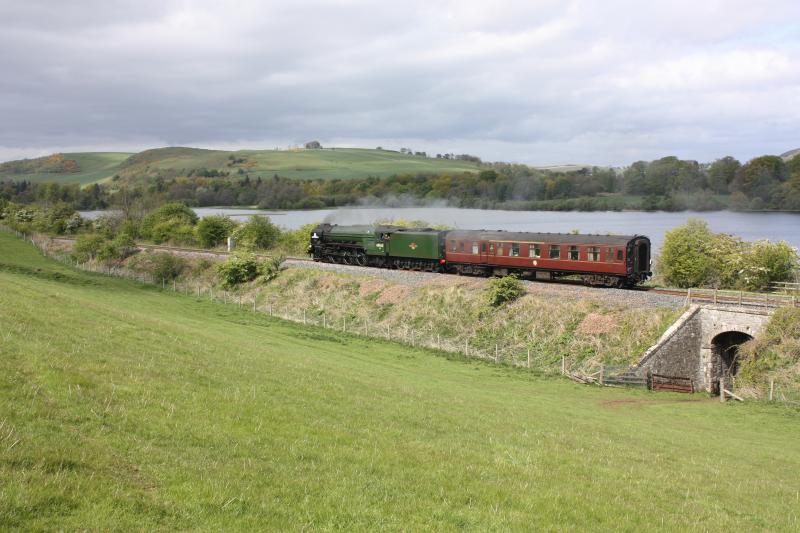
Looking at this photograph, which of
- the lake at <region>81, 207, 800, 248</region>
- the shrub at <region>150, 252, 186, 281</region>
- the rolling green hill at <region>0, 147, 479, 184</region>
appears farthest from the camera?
the rolling green hill at <region>0, 147, 479, 184</region>

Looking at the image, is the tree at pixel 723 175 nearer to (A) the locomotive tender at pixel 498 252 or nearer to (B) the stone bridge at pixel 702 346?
(A) the locomotive tender at pixel 498 252

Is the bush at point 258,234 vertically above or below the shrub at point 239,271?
above

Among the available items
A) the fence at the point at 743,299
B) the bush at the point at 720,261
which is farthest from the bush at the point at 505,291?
the bush at the point at 720,261

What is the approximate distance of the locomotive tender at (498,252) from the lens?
36781mm

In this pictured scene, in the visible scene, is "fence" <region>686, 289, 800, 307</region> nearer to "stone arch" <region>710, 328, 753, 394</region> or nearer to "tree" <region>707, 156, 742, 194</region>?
"stone arch" <region>710, 328, 753, 394</region>

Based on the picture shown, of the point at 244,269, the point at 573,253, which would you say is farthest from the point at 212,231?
the point at 573,253

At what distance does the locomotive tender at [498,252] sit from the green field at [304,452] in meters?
16.3

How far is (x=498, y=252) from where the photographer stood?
42.0 m

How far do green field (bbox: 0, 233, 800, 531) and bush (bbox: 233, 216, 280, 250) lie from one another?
2006 inches

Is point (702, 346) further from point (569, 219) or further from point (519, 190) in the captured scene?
point (519, 190)

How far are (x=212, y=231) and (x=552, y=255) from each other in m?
49.4

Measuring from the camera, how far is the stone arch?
29.4 meters

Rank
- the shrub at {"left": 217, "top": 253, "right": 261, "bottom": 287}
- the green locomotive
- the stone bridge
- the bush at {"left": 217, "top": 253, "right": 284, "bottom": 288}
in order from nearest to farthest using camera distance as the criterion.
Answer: the stone bridge
the green locomotive
the bush at {"left": 217, "top": 253, "right": 284, "bottom": 288}
the shrub at {"left": 217, "top": 253, "right": 261, "bottom": 287}

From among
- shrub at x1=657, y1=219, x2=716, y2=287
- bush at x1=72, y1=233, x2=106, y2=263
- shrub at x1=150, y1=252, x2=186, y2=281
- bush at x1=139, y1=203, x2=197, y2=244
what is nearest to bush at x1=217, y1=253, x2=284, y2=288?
shrub at x1=150, y1=252, x2=186, y2=281
